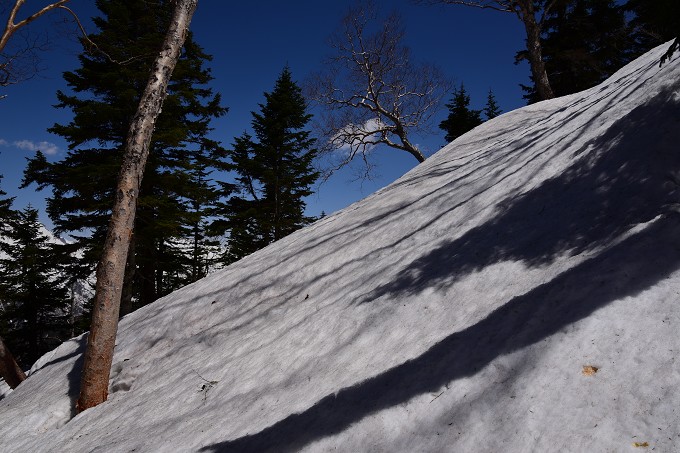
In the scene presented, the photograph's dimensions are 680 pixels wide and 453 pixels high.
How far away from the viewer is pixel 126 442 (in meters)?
3.04

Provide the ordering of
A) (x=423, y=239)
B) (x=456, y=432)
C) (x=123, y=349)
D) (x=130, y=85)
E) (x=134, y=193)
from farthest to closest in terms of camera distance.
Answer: (x=130, y=85)
(x=123, y=349)
(x=134, y=193)
(x=423, y=239)
(x=456, y=432)

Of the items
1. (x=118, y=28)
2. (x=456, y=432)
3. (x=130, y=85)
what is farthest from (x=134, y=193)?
(x=118, y=28)

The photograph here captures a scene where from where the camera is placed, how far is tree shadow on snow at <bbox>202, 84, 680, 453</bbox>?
6.69 feet

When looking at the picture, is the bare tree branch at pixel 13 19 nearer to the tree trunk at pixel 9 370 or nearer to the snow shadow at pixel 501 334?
the tree trunk at pixel 9 370

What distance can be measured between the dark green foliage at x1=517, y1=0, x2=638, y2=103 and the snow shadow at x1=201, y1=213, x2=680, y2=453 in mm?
18731

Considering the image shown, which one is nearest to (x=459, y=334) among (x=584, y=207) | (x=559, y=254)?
(x=559, y=254)

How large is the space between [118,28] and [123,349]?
40.0 feet

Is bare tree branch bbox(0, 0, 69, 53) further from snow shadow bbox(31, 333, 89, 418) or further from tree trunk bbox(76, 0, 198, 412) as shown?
snow shadow bbox(31, 333, 89, 418)

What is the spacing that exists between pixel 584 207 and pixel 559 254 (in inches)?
24.7

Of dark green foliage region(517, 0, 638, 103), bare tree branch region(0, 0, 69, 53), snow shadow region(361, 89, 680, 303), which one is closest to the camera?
snow shadow region(361, 89, 680, 303)

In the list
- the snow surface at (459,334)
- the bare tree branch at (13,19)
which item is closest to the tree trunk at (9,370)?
the snow surface at (459,334)

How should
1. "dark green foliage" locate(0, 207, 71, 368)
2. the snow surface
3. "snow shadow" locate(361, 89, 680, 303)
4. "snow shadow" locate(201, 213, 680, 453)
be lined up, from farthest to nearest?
"dark green foliage" locate(0, 207, 71, 368) → "snow shadow" locate(361, 89, 680, 303) → "snow shadow" locate(201, 213, 680, 453) → the snow surface

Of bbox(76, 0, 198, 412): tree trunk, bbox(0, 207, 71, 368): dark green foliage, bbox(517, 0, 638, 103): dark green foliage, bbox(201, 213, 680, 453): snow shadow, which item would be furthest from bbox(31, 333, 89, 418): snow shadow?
bbox(517, 0, 638, 103): dark green foliage

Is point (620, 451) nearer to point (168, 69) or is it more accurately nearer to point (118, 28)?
point (168, 69)
